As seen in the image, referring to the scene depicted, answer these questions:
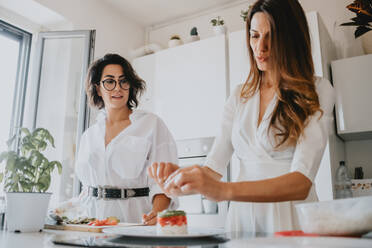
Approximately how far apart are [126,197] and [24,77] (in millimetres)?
1874

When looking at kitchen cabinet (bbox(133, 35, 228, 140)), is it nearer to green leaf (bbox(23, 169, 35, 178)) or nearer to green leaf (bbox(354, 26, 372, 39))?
green leaf (bbox(354, 26, 372, 39))

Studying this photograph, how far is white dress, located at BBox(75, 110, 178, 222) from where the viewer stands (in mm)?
1393

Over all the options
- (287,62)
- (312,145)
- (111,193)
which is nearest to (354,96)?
(287,62)

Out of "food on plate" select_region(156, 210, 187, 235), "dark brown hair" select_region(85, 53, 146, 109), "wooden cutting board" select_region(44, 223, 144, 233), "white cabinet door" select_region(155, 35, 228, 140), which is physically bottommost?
"wooden cutting board" select_region(44, 223, 144, 233)

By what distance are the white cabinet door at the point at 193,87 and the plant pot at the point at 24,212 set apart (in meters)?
1.73

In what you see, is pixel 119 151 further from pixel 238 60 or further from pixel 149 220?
pixel 238 60

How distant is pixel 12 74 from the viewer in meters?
2.69

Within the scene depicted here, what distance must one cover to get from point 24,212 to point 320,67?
1922mm

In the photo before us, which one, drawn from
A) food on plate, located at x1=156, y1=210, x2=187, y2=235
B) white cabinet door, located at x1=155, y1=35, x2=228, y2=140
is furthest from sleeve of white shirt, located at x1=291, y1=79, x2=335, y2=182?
white cabinet door, located at x1=155, y1=35, x2=228, y2=140

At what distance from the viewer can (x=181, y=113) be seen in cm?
279

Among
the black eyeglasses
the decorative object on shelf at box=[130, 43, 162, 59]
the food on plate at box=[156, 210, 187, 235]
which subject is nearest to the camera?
the food on plate at box=[156, 210, 187, 235]

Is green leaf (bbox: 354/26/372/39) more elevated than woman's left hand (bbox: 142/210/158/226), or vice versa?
green leaf (bbox: 354/26/372/39)

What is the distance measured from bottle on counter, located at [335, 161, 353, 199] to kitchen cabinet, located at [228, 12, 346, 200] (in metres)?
0.06

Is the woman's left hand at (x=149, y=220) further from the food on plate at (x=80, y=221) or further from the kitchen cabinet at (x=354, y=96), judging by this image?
the kitchen cabinet at (x=354, y=96)
